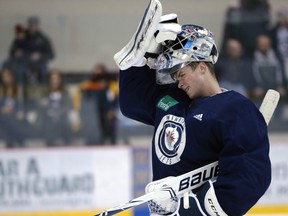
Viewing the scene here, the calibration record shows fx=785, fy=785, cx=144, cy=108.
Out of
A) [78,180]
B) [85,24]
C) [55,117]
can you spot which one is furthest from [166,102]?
[85,24]

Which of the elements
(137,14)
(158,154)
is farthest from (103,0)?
(158,154)

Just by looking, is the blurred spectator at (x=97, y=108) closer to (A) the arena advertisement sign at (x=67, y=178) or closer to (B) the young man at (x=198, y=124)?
(A) the arena advertisement sign at (x=67, y=178)

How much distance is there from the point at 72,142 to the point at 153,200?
3.94m

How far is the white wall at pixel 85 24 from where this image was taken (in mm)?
6379

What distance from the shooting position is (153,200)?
2.17 m

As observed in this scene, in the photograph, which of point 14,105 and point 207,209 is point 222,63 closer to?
point 14,105

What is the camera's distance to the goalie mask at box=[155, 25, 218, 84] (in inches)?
86.8

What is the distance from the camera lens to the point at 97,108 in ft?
20.3

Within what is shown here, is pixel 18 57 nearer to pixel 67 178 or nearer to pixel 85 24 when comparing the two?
pixel 85 24

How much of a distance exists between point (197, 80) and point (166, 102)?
0.46ft

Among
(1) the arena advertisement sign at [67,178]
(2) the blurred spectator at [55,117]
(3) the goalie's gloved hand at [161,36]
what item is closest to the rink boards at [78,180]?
(1) the arena advertisement sign at [67,178]

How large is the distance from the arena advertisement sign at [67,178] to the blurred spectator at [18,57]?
0.66 metres

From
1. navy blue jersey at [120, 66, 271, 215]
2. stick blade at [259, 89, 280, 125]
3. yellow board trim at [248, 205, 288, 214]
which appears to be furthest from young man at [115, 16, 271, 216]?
yellow board trim at [248, 205, 288, 214]

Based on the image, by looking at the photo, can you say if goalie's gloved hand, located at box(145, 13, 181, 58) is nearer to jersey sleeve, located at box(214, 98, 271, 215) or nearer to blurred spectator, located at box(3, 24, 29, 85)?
jersey sleeve, located at box(214, 98, 271, 215)
